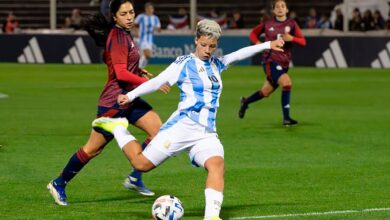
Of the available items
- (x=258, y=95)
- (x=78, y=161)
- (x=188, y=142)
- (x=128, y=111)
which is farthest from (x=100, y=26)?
(x=258, y=95)

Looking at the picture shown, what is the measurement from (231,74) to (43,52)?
33.2 feet

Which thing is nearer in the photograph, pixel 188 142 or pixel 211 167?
pixel 211 167

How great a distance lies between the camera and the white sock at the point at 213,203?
9375 mm

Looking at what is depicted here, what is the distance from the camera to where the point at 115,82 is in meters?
11.2

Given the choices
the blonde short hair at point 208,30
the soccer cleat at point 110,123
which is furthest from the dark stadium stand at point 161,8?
the blonde short hair at point 208,30

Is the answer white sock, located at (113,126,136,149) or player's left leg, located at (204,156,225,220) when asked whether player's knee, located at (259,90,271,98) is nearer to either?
white sock, located at (113,126,136,149)

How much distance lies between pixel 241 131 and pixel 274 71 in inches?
64.1

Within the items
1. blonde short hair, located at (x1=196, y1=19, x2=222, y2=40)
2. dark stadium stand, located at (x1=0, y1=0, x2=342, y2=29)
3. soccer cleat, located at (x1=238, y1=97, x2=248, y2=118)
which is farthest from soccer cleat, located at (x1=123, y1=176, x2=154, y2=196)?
dark stadium stand, located at (x1=0, y1=0, x2=342, y2=29)

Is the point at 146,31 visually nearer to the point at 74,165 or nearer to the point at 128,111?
the point at 128,111

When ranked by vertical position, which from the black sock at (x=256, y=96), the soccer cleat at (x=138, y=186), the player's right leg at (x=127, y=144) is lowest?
the black sock at (x=256, y=96)

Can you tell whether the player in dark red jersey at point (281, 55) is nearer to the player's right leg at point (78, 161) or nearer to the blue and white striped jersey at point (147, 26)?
the player's right leg at point (78, 161)

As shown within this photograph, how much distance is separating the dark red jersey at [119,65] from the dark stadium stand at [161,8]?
3203 cm

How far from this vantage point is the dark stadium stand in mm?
43406

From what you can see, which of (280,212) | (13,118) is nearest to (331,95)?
(13,118)
